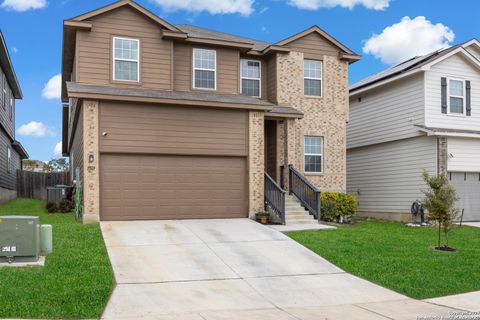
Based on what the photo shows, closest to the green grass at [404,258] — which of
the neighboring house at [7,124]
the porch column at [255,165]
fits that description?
the porch column at [255,165]

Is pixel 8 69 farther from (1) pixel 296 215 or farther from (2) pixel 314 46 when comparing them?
(1) pixel 296 215

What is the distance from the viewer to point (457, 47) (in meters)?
21.2

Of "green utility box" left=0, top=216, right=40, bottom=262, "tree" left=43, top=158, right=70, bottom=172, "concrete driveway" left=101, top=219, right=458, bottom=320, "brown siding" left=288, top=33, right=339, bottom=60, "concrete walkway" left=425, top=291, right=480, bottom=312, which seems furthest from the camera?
"tree" left=43, top=158, right=70, bottom=172

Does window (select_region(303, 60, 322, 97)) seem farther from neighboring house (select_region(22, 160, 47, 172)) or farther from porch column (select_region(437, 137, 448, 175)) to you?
neighboring house (select_region(22, 160, 47, 172))

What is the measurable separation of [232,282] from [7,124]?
2231cm

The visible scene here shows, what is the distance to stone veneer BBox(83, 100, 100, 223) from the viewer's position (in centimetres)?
1530

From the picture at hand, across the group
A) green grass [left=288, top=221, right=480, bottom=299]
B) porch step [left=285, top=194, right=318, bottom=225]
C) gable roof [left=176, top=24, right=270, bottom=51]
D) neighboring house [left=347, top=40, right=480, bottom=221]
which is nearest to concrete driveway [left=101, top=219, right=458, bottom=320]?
green grass [left=288, top=221, right=480, bottom=299]

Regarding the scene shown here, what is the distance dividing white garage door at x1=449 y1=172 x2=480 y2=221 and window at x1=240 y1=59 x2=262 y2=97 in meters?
8.72

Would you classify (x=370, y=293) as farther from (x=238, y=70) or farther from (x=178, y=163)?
(x=238, y=70)

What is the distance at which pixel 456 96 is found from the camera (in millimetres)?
21547

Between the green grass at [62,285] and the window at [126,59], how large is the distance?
23.5 feet

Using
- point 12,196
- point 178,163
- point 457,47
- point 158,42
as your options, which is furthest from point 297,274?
point 12,196

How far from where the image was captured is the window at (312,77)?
20859 mm

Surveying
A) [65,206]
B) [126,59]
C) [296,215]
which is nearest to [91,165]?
[126,59]
